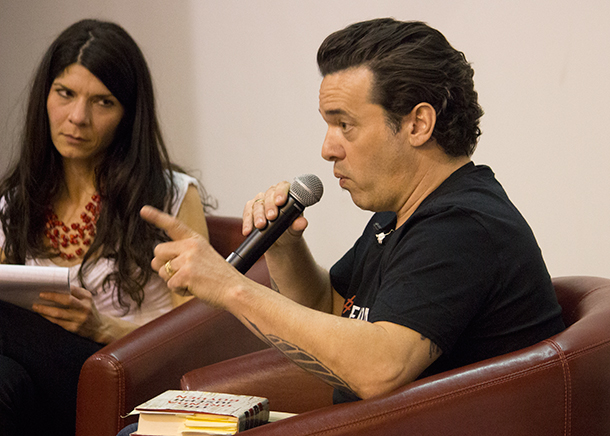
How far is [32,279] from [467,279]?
3.11 feet

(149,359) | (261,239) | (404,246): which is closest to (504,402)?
(404,246)

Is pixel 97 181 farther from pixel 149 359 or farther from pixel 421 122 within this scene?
pixel 421 122

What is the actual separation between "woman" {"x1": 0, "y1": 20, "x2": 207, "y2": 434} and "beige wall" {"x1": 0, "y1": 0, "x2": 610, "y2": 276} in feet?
1.98

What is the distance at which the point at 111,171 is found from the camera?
73.6 inches

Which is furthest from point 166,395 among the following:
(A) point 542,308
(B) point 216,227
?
(B) point 216,227

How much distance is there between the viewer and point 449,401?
919 mm

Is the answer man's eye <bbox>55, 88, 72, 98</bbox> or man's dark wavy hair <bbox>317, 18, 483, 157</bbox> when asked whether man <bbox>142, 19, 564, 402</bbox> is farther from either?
man's eye <bbox>55, 88, 72, 98</bbox>

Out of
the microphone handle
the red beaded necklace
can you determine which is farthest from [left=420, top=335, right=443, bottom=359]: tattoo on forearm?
the red beaded necklace

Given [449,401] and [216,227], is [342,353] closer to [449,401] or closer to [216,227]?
[449,401]

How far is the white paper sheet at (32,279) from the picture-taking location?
1370 mm

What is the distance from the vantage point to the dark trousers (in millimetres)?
1514

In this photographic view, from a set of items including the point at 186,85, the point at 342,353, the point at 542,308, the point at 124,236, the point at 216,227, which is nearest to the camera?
the point at 342,353

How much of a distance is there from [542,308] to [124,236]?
1.20 metres

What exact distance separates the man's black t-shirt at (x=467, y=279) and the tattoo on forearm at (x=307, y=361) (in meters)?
0.10
